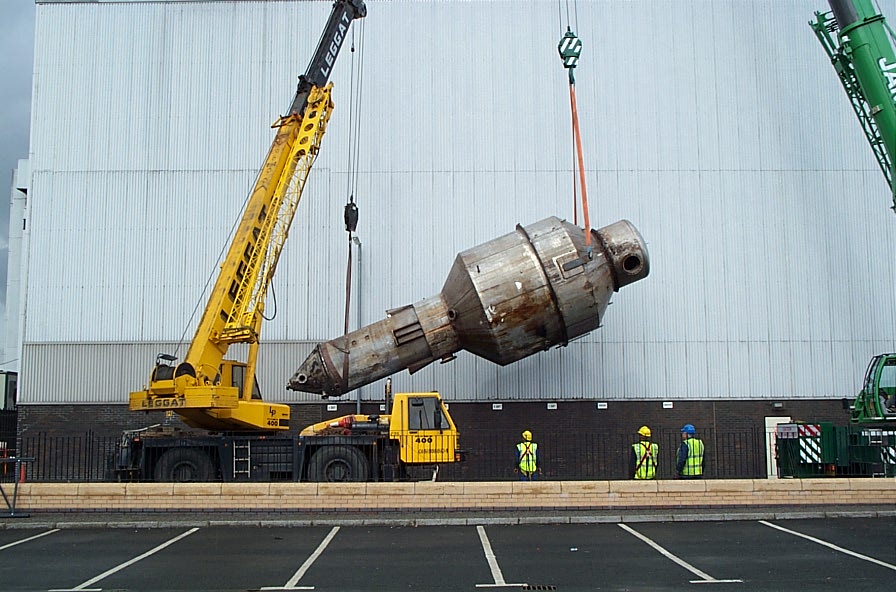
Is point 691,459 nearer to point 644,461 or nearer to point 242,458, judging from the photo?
point 644,461

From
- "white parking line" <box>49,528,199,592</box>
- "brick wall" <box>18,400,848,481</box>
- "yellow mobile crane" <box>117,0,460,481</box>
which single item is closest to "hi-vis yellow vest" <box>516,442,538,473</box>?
"yellow mobile crane" <box>117,0,460,481</box>

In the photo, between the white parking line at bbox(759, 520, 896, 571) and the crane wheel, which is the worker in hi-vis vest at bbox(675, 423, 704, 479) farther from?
the crane wheel

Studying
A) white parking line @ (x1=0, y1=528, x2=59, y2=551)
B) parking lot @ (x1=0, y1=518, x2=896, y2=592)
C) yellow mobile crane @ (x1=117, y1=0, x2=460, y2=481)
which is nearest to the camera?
parking lot @ (x1=0, y1=518, x2=896, y2=592)

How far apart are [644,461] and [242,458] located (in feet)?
30.0

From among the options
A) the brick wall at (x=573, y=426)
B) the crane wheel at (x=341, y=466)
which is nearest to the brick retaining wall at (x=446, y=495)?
the crane wheel at (x=341, y=466)

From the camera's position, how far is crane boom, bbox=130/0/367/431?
1855 centimetres

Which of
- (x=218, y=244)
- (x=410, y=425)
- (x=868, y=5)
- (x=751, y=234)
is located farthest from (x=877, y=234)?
(x=218, y=244)

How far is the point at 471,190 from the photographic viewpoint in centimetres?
2539

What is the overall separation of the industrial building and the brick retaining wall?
8.68m

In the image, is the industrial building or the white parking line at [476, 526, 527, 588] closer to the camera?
the white parking line at [476, 526, 527, 588]

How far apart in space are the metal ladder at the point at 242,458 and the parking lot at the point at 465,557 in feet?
14.7

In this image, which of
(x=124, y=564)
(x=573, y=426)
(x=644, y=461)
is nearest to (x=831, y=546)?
(x=644, y=461)

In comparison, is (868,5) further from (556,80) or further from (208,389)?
(208,389)

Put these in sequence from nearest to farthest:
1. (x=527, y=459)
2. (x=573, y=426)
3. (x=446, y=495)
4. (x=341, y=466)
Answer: (x=446, y=495) < (x=527, y=459) < (x=341, y=466) < (x=573, y=426)
